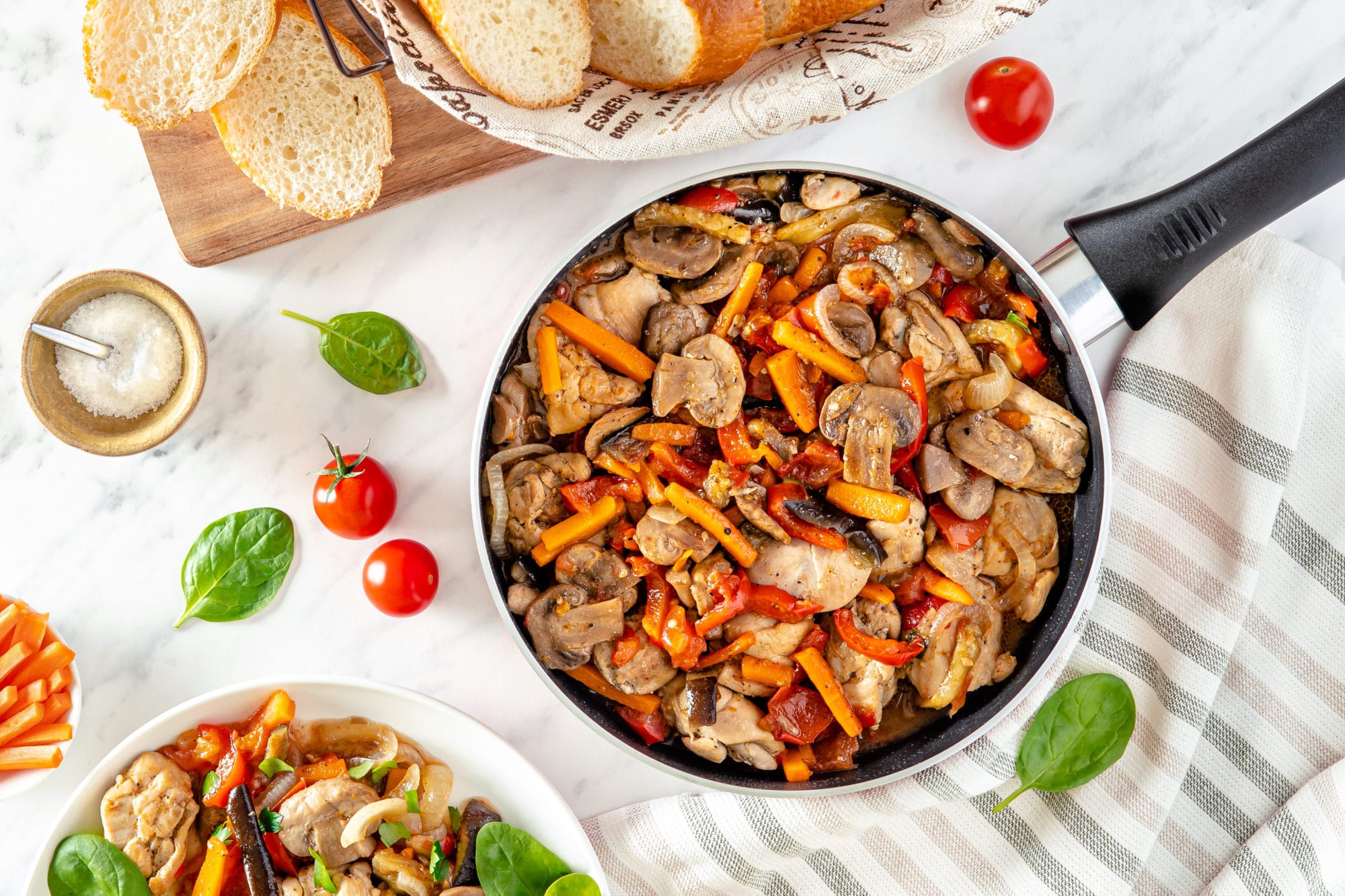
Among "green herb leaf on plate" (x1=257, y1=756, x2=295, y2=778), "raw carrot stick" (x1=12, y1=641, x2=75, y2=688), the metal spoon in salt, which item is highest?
the metal spoon in salt

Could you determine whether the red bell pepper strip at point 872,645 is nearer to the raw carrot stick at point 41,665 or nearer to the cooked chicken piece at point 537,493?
the cooked chicken piece at point 537,493

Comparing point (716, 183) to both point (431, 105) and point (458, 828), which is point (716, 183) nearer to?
point (431, 105)

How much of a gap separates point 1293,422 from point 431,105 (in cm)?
246

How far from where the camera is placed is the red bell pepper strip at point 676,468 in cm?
248

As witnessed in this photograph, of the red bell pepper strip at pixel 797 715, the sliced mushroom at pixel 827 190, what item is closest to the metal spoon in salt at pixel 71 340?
the sliced mushroom at pixel 827 190

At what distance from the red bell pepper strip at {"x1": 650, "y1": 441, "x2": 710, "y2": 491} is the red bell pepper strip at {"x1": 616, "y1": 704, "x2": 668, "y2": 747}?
0.62 meters

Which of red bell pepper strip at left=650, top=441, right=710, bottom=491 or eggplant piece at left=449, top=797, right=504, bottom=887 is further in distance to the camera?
eggplant piece at left=449, top=797, right=504, bottom=887

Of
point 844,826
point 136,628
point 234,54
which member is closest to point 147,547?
point 136,628

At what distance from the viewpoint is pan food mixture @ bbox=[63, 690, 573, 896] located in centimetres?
243

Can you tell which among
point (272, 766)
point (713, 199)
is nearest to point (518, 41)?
point (713, 199)

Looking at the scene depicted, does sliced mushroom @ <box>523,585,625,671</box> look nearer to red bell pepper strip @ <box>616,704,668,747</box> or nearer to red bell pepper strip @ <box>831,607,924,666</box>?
red bell pepper strip @ <box>616,704,668,747</box>

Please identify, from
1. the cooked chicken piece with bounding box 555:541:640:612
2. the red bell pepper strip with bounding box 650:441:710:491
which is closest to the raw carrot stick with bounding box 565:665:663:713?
the cooked chicken piece with bounding box 555:541:640:612

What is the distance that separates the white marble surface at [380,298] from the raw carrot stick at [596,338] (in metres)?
0.31

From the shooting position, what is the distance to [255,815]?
2.49m
